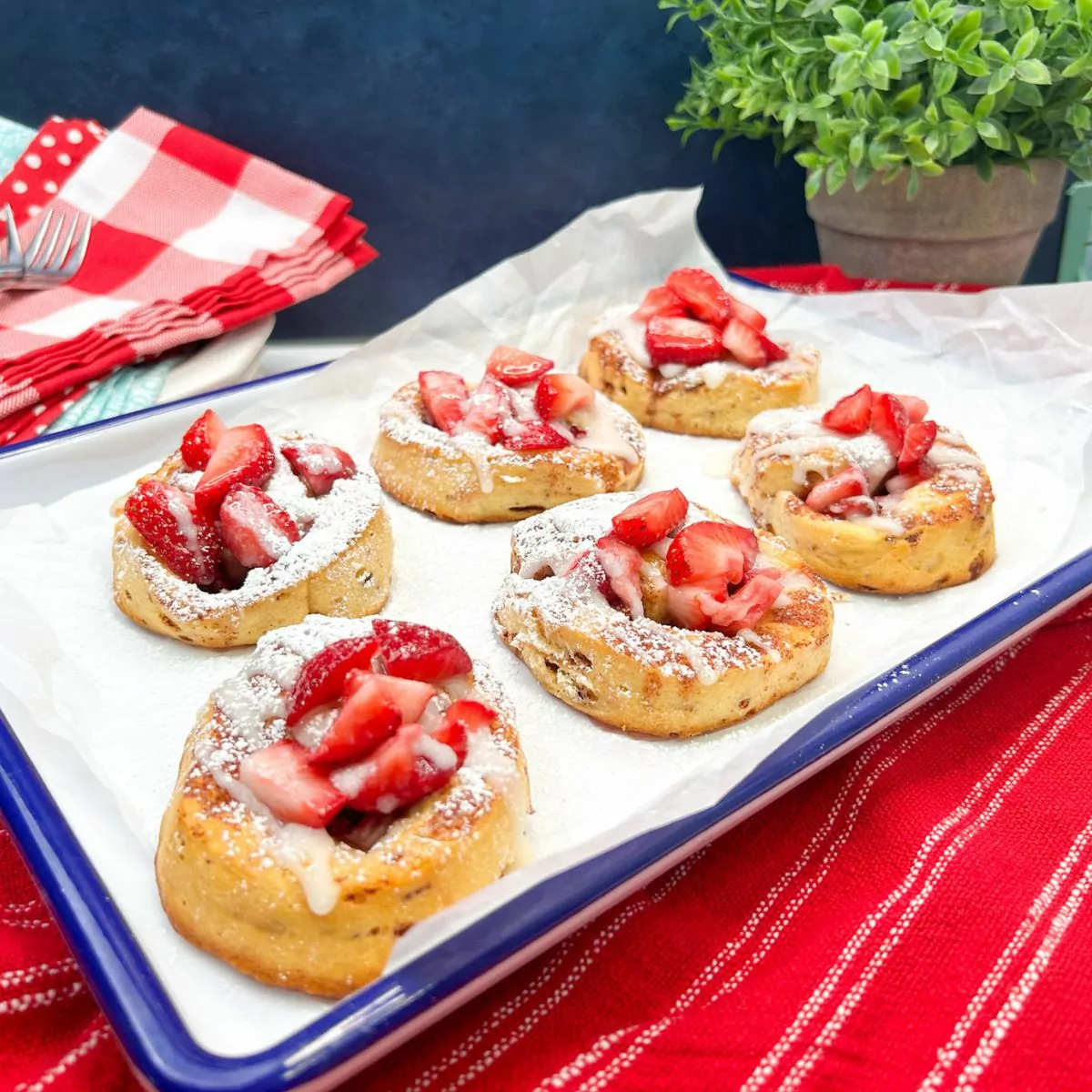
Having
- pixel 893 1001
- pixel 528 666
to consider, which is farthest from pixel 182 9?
pixel 893 1001

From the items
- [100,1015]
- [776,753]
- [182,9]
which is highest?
[182,9]

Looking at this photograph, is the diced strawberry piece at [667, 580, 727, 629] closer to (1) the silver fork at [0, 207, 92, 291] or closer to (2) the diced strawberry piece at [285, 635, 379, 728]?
(2) the diced strawberry piece at [285, 635, 379, 728]

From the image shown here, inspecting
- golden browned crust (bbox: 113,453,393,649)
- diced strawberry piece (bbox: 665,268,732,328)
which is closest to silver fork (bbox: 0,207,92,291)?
golden browned crust (bbox: 113,453,393,649)

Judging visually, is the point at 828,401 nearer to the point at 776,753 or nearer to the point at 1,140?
the point at 776,753

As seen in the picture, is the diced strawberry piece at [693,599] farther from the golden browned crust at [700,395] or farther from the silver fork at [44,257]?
the silver fork at [44,257]

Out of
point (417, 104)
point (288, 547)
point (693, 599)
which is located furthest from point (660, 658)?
point (417, 104)

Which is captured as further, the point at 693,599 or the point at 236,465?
the point at 236,465

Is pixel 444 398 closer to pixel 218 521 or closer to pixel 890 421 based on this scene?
pixel 218 521
